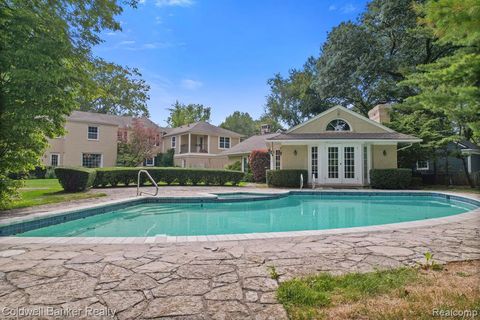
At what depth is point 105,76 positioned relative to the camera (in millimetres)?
9469

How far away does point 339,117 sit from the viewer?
1922cm

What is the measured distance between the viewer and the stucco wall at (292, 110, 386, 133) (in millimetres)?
19000

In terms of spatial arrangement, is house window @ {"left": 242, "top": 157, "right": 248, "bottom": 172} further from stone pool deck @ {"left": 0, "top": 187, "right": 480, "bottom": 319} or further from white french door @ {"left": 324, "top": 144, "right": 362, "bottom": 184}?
stone pool deck @ {"left": 0, "top": 187, "right": 480, "bottom": 319}

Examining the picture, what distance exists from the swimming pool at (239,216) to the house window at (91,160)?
21.3 metres

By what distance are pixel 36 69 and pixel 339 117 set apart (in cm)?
1695

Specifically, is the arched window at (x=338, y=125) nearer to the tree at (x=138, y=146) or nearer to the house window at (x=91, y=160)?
the tree at (x=138, y=146)

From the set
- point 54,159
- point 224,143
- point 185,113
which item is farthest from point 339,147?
point 185,113

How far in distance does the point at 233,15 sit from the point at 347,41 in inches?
597

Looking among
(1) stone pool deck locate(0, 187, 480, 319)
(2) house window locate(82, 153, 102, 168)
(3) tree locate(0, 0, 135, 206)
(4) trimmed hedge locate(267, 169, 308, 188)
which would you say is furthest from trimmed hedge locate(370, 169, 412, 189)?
(2) house window locate(82, 153, 102, 168)

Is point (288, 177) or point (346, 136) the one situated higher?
point (346, 136)

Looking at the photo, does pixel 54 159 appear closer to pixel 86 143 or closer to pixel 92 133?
Result: pixel 86 143

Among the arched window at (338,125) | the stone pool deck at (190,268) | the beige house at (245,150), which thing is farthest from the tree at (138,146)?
the stone pool deck at (190,268)

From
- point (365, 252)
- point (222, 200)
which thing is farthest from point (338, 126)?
point (365, 252)

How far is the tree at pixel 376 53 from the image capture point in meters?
23.3
